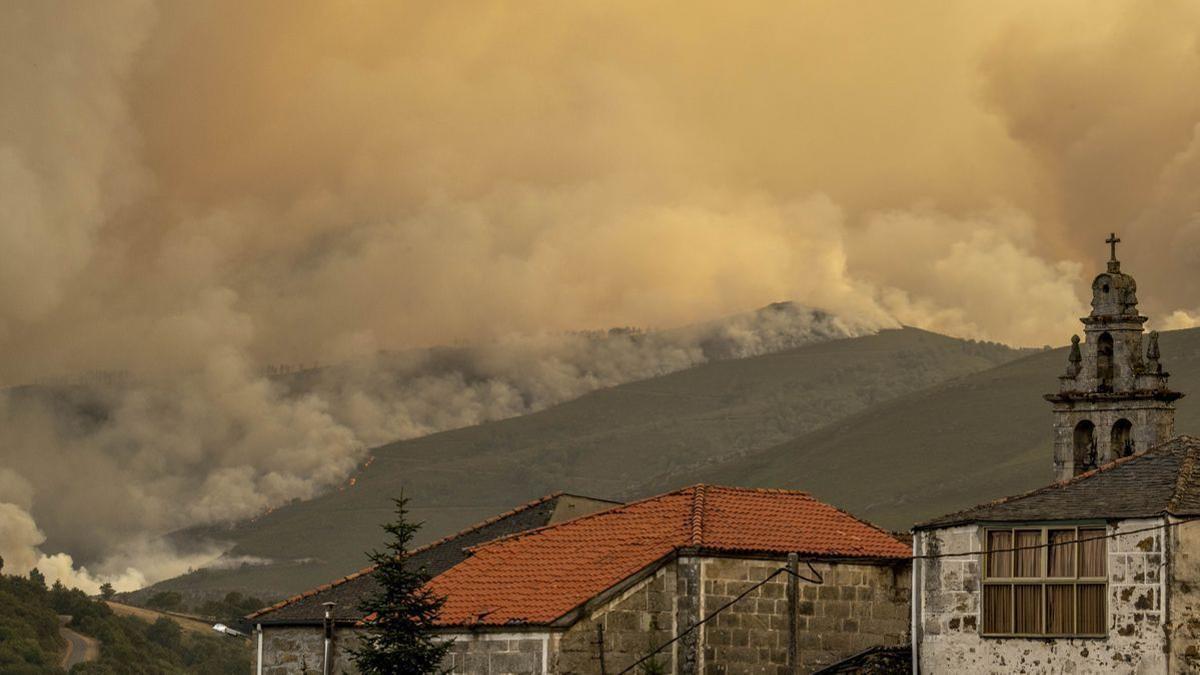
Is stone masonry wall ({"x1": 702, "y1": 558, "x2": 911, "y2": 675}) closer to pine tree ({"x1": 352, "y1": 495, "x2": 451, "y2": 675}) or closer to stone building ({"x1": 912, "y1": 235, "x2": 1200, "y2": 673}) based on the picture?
pine tree ({"x1": 352, "y1": 495, "x2": 451, "y2": 675})

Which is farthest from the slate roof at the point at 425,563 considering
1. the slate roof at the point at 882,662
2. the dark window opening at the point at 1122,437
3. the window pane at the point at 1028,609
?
the window pane at the point at 1028,609

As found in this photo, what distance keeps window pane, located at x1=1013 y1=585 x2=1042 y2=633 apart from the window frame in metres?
0.04

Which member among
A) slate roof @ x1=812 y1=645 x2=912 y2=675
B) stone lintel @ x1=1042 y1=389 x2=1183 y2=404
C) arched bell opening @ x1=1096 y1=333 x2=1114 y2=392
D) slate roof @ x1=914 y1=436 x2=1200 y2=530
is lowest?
slate roof @ x1=812 y1=645 x2=912 y2=675

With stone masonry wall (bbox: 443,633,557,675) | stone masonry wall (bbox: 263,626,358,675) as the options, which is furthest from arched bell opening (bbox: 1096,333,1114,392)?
stone masonry wall (bbox: 443,633,557,675)

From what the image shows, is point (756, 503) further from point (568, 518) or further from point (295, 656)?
point (295, 656)

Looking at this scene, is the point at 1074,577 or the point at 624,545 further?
the point at 624,545

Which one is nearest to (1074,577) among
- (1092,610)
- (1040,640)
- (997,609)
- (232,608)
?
(1092,610)

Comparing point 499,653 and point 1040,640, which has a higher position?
point 1040,640

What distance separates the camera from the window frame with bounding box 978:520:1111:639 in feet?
106

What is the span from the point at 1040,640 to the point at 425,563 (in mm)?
21398

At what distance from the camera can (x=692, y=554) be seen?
133 ft

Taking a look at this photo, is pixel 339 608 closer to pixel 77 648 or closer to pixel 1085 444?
pixel 1085 444

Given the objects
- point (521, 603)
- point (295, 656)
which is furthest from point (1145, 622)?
point (295, 656)

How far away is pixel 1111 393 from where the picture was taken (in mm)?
57188
